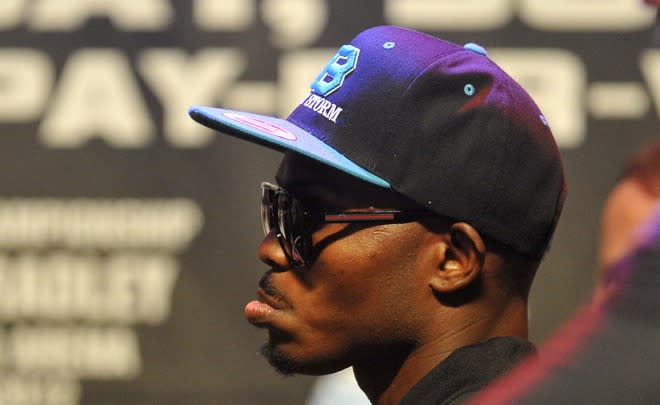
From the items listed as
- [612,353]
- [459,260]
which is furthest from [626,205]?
[612,353]

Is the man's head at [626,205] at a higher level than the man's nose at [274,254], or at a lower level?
lower

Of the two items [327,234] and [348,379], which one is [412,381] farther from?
[348,379]

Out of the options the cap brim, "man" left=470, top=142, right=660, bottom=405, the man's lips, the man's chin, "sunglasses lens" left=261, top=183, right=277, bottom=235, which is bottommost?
the man's chin

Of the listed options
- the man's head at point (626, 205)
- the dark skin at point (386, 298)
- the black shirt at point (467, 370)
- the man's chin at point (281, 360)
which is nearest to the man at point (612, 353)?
the black shirt at point (467, 370)

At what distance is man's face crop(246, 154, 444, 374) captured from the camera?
5.51 feet

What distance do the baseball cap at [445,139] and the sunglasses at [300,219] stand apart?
0.19 ft

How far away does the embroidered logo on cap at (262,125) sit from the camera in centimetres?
169

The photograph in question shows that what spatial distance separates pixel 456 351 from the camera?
1.62 meters

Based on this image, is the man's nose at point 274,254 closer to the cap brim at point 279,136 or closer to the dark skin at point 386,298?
the dark skin at point 386,298

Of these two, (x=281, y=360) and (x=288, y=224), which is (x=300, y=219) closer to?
(x=288, y=224)

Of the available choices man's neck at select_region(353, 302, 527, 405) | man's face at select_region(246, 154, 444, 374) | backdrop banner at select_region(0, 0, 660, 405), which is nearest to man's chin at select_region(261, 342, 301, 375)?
man's face at select_region(246, 154, 444, 374)

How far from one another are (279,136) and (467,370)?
45 centimetres

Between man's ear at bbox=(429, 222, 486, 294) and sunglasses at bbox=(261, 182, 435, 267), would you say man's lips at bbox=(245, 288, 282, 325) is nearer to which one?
sunglasses at bbox=(261, 182, 435, 267)

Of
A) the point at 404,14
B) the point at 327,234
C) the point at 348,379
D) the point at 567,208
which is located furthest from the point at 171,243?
the point at 327,234
